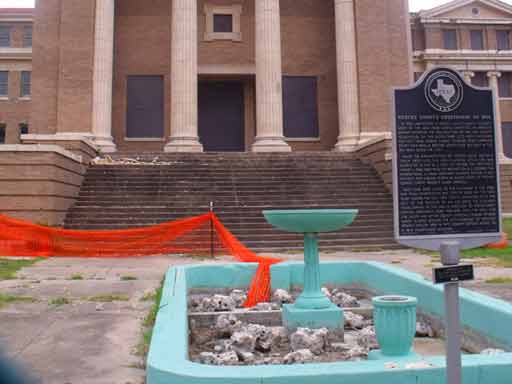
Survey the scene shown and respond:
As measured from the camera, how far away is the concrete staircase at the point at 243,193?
53.8ft

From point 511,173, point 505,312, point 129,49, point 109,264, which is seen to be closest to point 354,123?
point 511,173

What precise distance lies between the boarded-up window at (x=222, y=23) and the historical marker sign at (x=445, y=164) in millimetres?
28717

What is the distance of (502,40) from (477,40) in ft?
9.41

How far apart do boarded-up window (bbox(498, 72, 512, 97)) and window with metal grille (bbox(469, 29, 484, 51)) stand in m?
3.55

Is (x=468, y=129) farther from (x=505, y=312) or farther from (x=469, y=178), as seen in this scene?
(x=505, y=312)

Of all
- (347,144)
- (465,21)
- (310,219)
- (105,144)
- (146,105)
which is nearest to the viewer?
(310,219)

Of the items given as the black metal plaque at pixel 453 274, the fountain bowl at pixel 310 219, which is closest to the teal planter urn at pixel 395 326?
the black metal plaque at pixel 453 274

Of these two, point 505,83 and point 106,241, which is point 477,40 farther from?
point 106,241

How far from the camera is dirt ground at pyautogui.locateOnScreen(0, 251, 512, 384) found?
4.38 meters

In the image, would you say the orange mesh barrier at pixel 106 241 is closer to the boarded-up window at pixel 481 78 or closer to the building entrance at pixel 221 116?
the building entrance at pixel 221 116

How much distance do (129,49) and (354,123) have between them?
47.2ft

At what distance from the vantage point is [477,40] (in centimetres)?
4834

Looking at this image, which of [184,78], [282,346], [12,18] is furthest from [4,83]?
[282,346]

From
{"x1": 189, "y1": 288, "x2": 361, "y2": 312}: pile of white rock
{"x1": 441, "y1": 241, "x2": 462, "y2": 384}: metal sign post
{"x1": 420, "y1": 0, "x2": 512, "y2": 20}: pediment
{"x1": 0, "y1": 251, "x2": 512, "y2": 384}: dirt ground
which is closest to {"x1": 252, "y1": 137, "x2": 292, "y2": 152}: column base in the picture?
{"x1": 0, "y1": 251, "x2": 512, "y2": 384}: dirt ground
